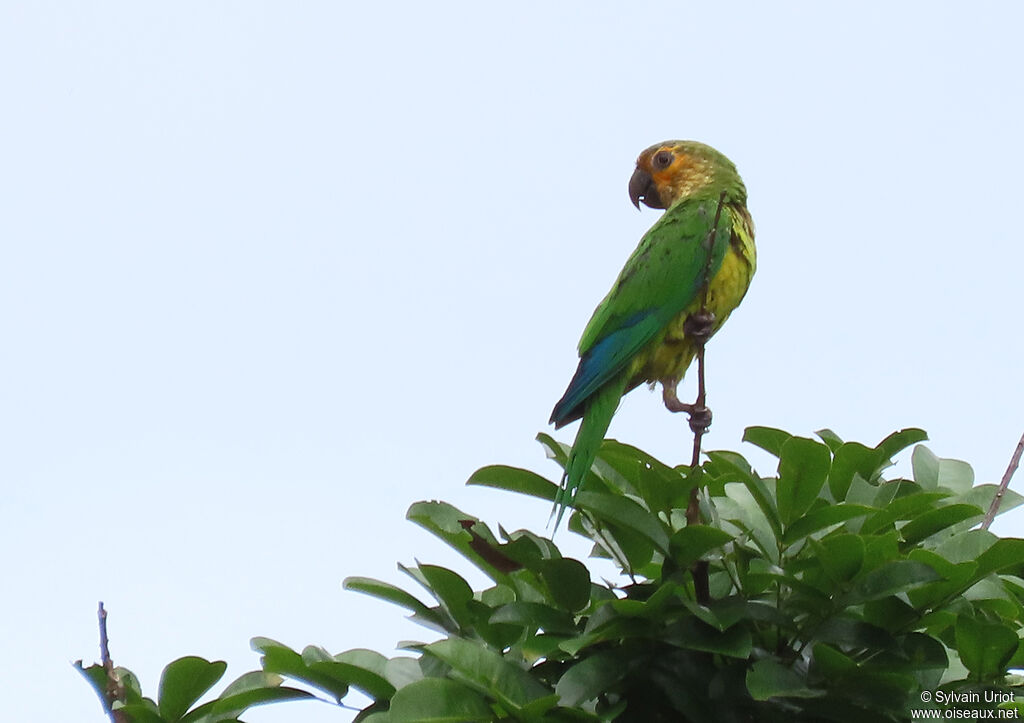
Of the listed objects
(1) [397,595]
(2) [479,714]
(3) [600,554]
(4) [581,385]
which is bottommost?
(2) [479,714]

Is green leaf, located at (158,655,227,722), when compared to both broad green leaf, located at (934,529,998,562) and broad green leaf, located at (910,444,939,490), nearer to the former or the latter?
broad green leaf, located at (934,529,998,562)

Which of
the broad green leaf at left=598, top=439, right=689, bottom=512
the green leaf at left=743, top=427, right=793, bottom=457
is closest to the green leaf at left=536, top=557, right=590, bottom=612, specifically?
the broad green leaf at left=598, top=439, right=689, bottom=512

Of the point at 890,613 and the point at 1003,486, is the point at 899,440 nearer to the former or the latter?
the point at 1003,486

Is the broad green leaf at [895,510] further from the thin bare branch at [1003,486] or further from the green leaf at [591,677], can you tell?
the green leaf at [591,677]

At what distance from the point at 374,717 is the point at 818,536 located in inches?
43.4

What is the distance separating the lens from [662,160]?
5.35 m

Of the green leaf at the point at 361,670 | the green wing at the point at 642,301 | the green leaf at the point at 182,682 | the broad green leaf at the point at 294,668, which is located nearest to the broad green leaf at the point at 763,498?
the green leaf at the point at 361,670

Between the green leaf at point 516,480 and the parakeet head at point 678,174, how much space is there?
104 inches

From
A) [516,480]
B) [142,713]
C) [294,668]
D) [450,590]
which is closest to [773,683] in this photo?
[450,590]

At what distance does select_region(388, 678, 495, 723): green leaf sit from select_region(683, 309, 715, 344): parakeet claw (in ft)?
6.56

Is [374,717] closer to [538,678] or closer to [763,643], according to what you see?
[538,678]

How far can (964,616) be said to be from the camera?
2.21m

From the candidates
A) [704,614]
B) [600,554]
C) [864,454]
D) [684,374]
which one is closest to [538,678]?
[704,614]

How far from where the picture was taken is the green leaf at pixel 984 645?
2.19 metres
